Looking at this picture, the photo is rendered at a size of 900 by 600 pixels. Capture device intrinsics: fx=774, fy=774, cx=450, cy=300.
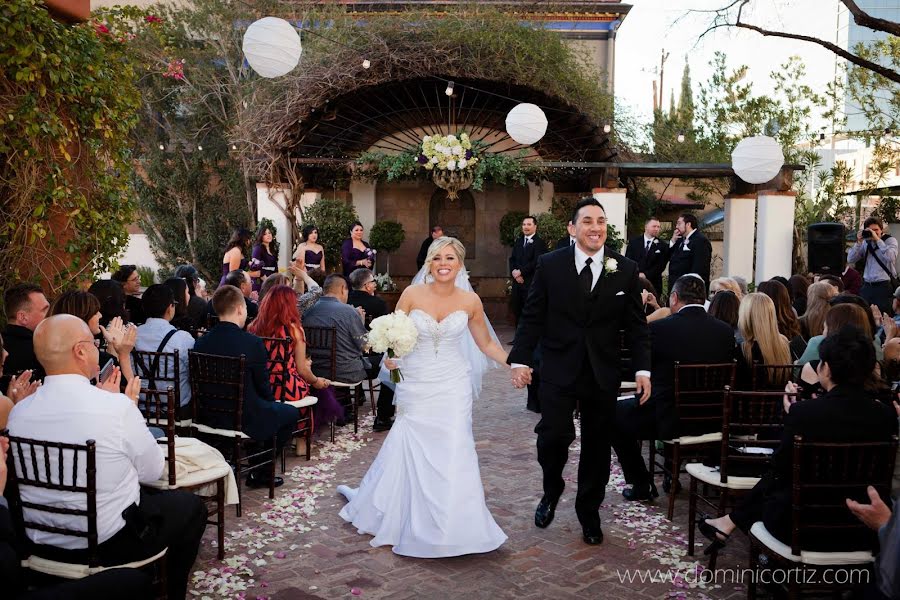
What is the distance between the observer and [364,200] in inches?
689

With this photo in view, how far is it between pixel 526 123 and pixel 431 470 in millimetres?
8781

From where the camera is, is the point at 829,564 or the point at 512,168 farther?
the point at 512,168

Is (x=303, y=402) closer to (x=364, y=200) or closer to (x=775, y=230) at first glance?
(x=775, y=230)

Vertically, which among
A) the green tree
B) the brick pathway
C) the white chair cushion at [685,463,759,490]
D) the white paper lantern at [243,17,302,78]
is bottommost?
the brick pathway

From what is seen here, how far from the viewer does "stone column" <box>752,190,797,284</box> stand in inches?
→ 574

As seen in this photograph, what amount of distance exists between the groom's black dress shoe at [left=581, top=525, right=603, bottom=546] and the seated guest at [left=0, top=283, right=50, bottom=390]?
3.63 metres

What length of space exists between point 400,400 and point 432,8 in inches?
593

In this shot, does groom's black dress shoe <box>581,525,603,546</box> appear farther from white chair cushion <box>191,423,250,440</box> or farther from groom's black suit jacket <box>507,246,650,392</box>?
white chair cushion <box>191,423,250,440</box>

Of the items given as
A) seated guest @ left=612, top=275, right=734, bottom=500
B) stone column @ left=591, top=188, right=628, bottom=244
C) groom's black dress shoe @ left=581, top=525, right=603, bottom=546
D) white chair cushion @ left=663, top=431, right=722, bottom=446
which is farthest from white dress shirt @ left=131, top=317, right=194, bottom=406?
stone column @ left=591, top=188, right=628, bottom=244

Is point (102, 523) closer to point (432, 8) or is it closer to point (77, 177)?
point (77, 177)

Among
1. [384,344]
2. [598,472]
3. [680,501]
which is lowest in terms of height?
[680,501]

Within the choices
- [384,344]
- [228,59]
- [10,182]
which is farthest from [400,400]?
[228,59]

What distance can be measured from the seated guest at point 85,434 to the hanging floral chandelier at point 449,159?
10.9m

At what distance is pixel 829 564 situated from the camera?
138 inches
